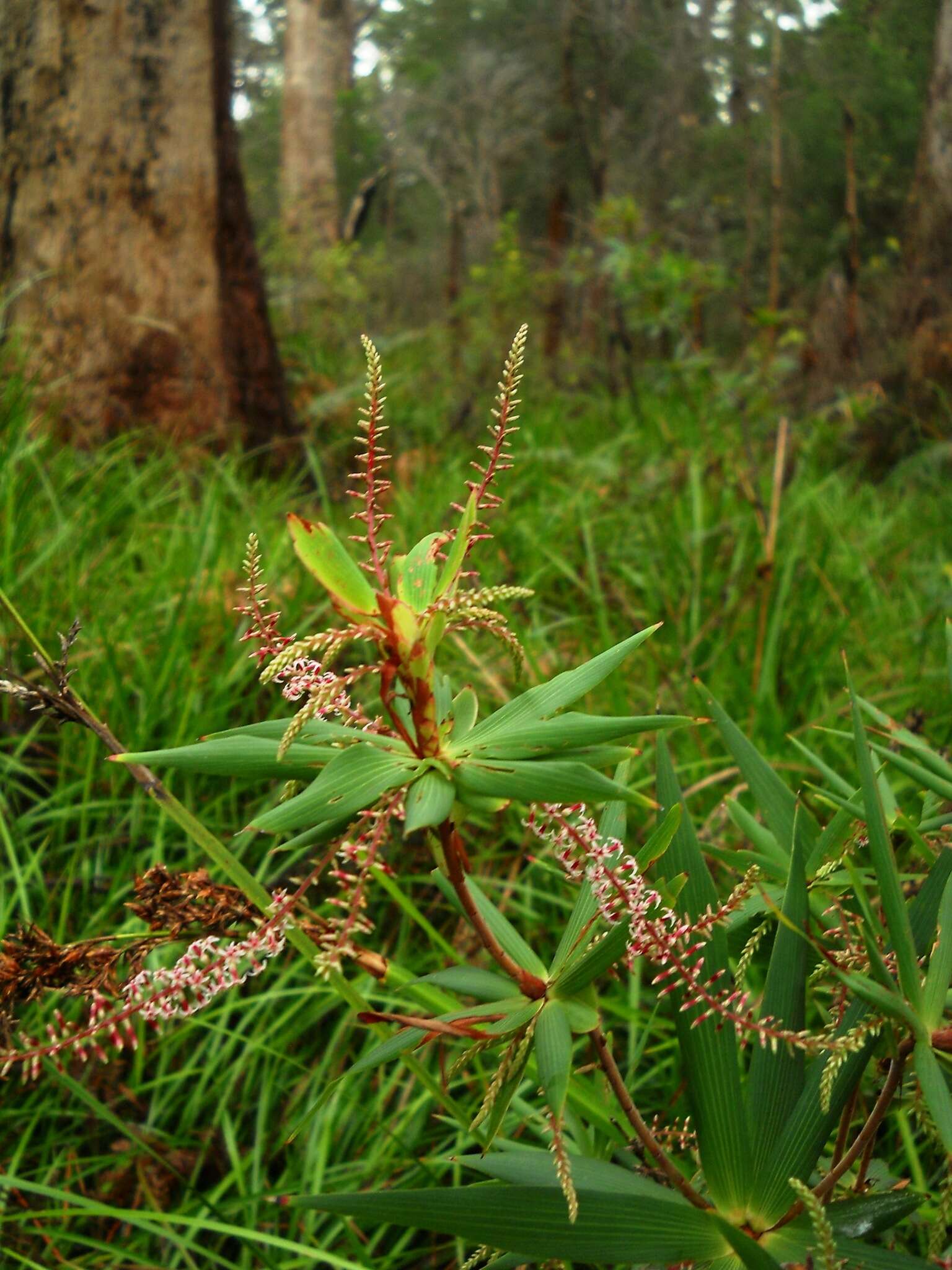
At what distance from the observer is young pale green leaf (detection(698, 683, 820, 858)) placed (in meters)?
→ 0.77

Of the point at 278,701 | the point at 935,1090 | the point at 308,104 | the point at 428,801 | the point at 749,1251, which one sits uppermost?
the point at 308,104

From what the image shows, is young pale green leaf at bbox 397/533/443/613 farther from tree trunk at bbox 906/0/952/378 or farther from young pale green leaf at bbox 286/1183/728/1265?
tree trunk at bbox 906/0/952/378

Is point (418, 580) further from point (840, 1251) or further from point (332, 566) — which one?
point (840, 1251)

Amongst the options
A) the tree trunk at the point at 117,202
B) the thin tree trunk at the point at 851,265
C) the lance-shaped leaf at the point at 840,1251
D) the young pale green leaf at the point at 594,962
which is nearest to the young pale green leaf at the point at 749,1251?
the lance-shaped leaf at the point at 840,1251

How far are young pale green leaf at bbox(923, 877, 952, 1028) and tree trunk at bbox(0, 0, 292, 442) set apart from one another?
11.1ft

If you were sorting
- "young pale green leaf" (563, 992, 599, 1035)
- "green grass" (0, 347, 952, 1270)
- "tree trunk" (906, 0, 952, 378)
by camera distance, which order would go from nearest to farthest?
1. "young pale green leaf" (563, 992, 599, 1035)
2. "green grass" (0, 347, 952, 1270)
3. "tree trunk" (906, 0, 952, 378)

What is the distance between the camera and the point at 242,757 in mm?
591

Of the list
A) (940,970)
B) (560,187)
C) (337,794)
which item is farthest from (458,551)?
(560,187)

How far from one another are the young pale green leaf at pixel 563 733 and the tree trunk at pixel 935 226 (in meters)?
5.33

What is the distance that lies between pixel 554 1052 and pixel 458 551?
0.29m

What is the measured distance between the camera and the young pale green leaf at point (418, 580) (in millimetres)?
617

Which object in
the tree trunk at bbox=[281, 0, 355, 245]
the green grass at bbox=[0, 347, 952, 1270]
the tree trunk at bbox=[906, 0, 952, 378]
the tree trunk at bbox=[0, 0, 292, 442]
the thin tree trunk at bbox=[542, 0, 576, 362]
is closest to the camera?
the green grass at bbox=[0, 347, 952, 1270]

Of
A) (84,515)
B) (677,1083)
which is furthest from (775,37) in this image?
(677,1083)

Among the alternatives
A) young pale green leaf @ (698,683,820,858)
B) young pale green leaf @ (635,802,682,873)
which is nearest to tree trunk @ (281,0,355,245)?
young pale green leaf @ (698,683,820,858)
